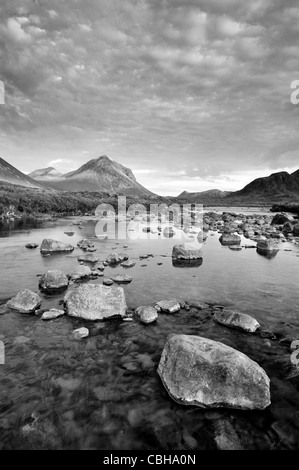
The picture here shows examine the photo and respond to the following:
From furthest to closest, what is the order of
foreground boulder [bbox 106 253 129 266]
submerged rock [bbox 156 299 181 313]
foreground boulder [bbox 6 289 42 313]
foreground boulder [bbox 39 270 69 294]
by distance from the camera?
foreground boulder [bbox 106 253 129 266]
foreground boulder [bbox 39 270 69 294]
submerged rock [bbox 156 299 181 313]
foreground boulder [bbox 6 289 42 313]

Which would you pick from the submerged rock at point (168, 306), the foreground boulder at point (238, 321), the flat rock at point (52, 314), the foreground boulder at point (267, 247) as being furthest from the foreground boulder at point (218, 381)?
the foreground boulder at point (267, 247)

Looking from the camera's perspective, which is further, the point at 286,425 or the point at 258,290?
the point at 258,290

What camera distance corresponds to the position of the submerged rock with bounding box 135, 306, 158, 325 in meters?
9.95

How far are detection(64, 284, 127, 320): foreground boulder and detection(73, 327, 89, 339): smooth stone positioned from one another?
931mm

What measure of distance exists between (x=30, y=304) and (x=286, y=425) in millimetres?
9556

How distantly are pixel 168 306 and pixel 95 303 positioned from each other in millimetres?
3095

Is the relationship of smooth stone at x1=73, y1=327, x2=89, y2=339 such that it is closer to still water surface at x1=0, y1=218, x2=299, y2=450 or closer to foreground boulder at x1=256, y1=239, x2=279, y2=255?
still water surface at x1=0, y1=218, x2=299, y2=450

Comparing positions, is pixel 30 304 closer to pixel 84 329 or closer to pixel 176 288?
pixel 84 329

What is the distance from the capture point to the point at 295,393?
21.3 feet

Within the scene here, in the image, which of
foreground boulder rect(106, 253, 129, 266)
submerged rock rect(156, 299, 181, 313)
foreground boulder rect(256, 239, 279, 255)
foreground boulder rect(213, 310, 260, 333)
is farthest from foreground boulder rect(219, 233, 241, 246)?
foreground boulder rect(213, 310, 260, 333)

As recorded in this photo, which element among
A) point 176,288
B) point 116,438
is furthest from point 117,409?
point 176,288

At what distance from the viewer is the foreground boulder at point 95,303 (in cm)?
1012

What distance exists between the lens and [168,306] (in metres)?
11.1
